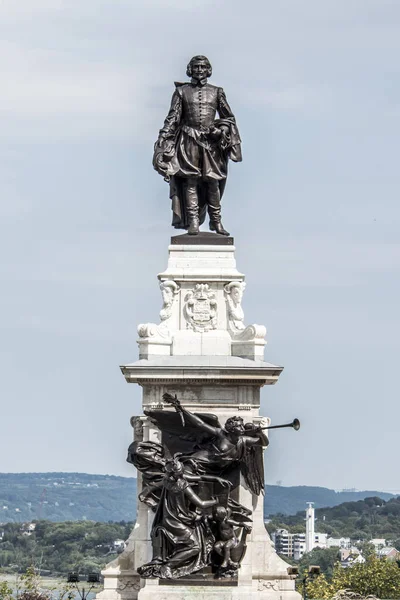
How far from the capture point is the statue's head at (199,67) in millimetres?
37844

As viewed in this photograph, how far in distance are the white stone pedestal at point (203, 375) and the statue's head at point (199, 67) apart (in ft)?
10.1

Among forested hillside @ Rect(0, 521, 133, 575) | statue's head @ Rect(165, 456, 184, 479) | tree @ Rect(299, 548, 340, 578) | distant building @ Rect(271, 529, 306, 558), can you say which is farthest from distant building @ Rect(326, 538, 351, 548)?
statue's head @ Rect(165, 456, 184, 479)

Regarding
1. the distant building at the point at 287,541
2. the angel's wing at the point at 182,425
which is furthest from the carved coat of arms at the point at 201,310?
the distant building at the point at 287,541

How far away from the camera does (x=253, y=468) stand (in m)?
36.5

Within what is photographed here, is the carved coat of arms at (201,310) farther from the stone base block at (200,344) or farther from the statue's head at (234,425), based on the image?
the statue's head at (234,425)

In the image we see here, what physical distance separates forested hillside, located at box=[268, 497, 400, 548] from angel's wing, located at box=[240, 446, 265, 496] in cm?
10038

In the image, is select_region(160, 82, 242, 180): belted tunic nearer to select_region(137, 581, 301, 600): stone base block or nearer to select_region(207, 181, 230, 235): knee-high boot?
select_region(207, 181, 230, 235): knee-high boot

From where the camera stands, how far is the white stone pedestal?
119ft

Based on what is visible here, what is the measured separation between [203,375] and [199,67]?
519 centimetres

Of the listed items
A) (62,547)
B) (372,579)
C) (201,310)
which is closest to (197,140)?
(201,310)

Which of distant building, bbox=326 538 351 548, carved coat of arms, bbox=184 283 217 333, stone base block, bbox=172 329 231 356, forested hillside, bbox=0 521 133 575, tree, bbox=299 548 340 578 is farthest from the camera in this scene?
distant building, bbox=326 538 351 548

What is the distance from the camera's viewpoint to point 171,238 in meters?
37.7

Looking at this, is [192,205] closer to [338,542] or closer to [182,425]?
→ [182,425]

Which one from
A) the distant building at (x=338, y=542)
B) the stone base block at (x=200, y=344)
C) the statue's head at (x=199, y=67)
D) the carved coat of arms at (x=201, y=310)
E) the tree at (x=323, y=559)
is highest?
the distant building at (x=338, y=542)
